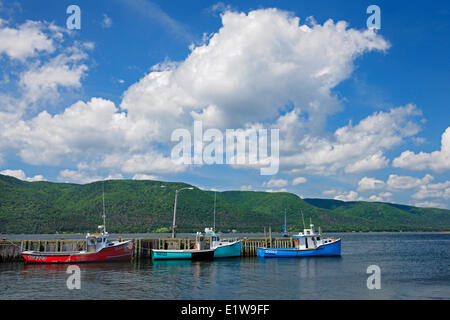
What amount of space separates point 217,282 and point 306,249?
32.2m

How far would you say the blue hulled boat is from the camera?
2478 inches

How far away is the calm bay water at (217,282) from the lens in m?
31.3

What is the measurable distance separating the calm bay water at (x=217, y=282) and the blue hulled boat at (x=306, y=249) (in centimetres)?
983

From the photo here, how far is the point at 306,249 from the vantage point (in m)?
64.2

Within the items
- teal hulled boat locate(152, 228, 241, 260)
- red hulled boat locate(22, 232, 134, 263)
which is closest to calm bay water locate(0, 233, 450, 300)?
red hulled boat locate(22, 232, 134, 263)

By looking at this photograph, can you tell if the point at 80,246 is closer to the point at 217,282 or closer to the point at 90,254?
the point at 90,254

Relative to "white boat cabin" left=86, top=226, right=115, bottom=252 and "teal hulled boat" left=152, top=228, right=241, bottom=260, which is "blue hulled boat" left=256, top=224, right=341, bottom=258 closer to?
"teal hulled boat" left=152, top=228, right=241, bottom=260

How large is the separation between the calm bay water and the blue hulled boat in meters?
9.83

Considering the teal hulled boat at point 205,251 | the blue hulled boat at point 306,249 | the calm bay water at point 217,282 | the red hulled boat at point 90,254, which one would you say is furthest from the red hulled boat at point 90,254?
the blue hulled boat at point 306,249
